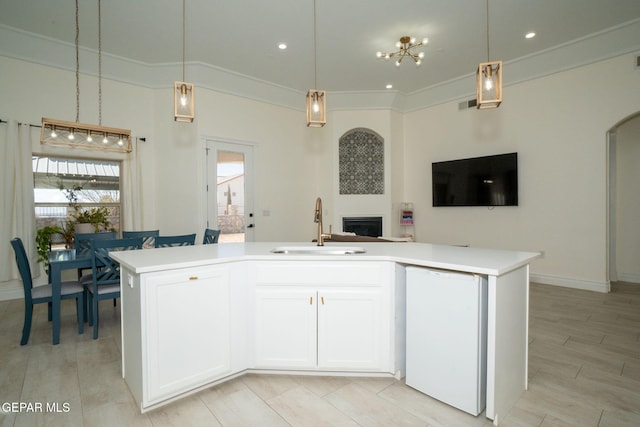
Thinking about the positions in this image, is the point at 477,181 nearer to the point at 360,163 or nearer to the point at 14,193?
the point at 360,163

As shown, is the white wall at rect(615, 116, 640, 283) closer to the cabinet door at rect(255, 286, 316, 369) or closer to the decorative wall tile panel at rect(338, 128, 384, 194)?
the decorative wall tile panel at rect(338, 128, 384, 194)

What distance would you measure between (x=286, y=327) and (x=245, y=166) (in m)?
4.28

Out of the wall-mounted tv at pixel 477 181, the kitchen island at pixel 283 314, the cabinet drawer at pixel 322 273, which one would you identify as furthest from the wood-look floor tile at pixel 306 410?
the wall-mounted tv at pixel 477 181

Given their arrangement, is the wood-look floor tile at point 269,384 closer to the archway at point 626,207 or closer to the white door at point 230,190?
the white door at point 230,190

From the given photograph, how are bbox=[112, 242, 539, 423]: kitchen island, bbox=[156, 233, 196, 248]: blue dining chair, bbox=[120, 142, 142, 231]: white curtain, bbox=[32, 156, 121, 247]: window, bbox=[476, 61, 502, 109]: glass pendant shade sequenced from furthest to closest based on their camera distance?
bbox=[120, 142, 142, 231]: white curtain, bbox=[32, 156, 121, 247]: window, bbox=[156, 233, 196, 248]: blue dining chair, bbox=[476, 61, 502, 109]: glass pendant shade, bbox=[112, 242, 539, 423]: kitchen island

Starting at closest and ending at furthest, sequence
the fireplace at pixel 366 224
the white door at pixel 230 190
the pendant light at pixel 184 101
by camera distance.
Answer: the pendant light at pixel 184 101 → the white door at pixel 230 190 → the fireplace at pixel 366 224

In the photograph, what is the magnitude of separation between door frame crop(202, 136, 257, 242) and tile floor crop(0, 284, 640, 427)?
9.60ft

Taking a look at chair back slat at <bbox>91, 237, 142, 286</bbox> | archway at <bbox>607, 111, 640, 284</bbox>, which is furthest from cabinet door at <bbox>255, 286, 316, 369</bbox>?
archway at <bbox>607, 111, 640, 284</bbox>

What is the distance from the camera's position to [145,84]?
210 inches

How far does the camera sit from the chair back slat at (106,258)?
306cm

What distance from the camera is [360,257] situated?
227 centimetres

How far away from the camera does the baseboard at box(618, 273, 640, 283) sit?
5281 millimetres

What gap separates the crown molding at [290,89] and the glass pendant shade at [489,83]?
3111 mm

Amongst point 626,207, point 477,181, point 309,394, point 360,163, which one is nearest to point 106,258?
point 309,394
